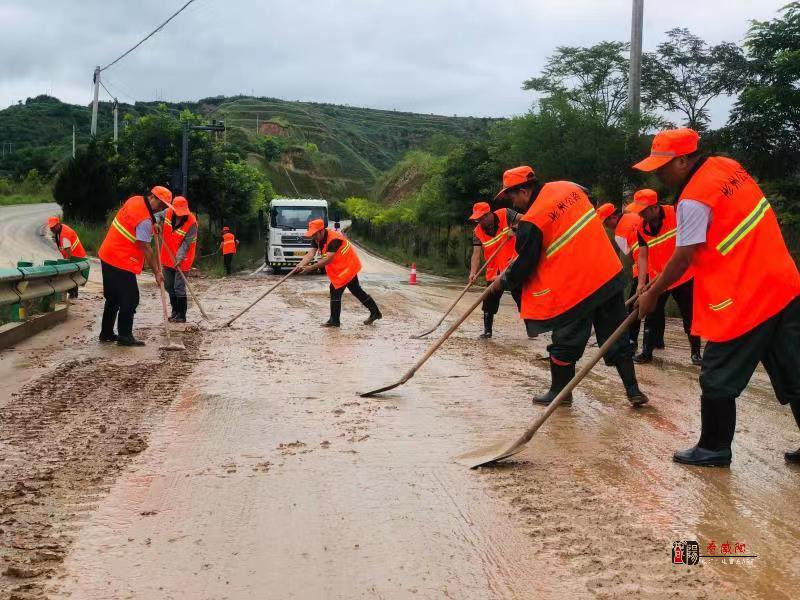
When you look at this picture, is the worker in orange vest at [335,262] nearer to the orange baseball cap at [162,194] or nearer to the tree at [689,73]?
the orange baseball cap at [162,194]

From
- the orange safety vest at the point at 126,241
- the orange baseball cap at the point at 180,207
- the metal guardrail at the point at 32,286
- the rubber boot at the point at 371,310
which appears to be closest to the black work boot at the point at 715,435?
the orange safety vest at the point at 126,241

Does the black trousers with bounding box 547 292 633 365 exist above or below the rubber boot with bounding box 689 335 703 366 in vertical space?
above

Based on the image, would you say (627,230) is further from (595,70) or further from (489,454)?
(595,70)

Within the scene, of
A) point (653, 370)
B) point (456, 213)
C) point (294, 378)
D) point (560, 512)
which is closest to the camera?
point (560, 512)

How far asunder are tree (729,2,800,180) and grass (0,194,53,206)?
48.6 m

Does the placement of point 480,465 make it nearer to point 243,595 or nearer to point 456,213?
point 243,595

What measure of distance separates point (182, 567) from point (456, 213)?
91.7ft

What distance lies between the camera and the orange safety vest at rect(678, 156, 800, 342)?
13.8 ft

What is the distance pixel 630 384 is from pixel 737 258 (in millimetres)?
2214

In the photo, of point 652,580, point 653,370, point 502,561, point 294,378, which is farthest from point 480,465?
point 653,370

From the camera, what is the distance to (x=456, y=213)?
30719 mm

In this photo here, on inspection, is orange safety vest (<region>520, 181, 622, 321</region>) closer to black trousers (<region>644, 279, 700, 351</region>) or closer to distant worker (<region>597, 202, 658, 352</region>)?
black trousers (<region>644, 279, 700, 351</region>)

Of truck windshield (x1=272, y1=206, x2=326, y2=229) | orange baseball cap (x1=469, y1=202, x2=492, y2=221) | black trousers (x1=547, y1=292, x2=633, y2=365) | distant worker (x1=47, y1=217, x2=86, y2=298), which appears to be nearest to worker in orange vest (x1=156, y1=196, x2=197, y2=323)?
distant worker (x1=47, y1=217, x2=86, y2=298)

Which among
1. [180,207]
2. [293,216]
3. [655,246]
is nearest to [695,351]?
[655,246]
